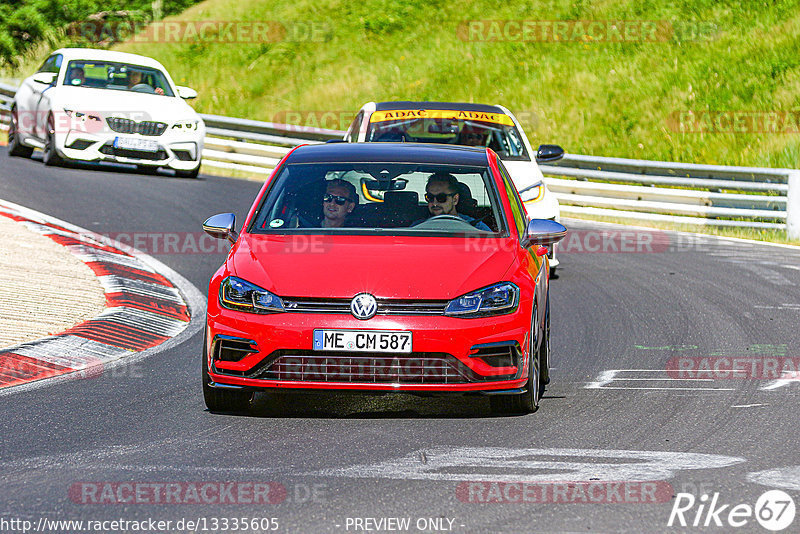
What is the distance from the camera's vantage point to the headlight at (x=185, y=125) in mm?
19844

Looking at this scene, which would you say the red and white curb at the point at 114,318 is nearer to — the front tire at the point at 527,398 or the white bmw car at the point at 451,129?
the white bmw car at the point at 451,129

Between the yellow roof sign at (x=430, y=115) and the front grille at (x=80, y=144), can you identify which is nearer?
the yellow roof sign at (x=430, y=115)

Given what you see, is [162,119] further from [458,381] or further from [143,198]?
[458,381]

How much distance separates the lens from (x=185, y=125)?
19984 mm

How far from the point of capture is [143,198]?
61.2 ft

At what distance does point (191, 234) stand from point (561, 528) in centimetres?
1140

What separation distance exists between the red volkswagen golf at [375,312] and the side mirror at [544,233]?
11 mm

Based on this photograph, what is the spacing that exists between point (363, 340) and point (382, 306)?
0.69ft

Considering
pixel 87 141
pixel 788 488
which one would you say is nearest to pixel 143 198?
pixel 87 141

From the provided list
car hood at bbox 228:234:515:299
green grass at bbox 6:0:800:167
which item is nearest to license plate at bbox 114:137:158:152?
green grass at bbox 6:0:800:167

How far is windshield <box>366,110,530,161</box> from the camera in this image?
14.3 m

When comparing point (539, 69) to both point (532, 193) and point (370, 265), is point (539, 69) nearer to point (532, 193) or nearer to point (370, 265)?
point (532, 193)

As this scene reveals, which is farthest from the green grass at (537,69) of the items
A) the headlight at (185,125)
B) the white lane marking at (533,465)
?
the white lane marking at (533,465)

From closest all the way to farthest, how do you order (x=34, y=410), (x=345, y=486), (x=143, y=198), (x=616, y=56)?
(x=345, y=486) < (x=34, y=410) < (x=143, y=198) < (x=616, y=56)
